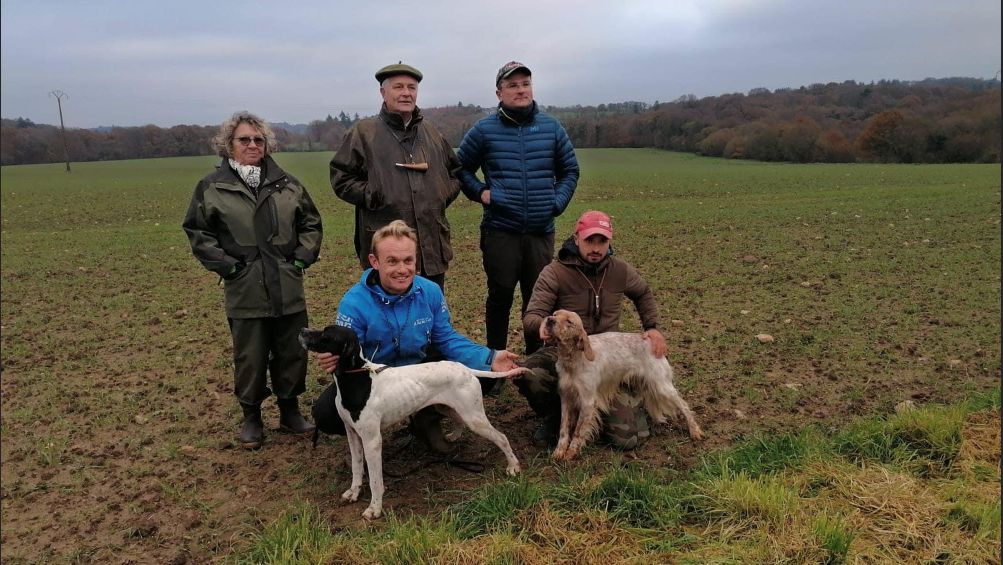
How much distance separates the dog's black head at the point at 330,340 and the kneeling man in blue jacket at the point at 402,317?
52cm

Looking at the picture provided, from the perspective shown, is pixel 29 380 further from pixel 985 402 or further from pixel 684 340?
pixel 985 402

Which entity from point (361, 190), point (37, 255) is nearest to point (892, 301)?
point (361, 190)

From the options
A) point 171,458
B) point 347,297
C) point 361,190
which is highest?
point 361,190

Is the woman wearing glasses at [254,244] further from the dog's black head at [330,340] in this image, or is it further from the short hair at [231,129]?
the dog's black head at [330,340]

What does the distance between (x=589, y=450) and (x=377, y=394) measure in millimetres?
1732

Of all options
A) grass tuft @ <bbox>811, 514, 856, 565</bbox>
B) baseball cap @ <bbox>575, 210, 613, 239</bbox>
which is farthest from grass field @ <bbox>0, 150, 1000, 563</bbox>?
baseball cap @ <bbox>575, 210, 613, 239</bbox>

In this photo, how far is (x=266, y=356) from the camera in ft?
16.1

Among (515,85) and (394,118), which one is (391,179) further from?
(515,85)

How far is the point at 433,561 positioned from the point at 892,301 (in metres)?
7.62

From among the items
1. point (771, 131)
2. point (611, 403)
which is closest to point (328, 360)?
point (611, 403)

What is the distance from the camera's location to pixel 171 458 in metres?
4.79

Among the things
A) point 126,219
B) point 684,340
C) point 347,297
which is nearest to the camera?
point 347,297

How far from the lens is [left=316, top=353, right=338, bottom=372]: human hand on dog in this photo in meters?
3.62

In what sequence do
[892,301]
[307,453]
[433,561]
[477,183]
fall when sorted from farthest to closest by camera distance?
[892,301] < [477,183] < [307,453] < [433,561]
